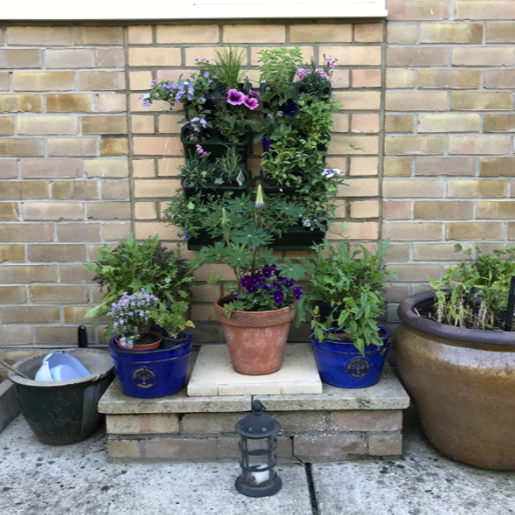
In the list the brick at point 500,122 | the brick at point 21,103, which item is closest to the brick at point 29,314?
the brick at point 21,103

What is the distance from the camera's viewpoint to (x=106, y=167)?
271 centimetres

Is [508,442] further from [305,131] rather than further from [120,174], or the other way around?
[120,174]

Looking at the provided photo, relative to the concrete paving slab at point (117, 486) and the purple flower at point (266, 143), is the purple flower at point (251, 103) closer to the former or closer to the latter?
the purple flower at point (266, 143)

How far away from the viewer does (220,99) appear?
98.7 inches

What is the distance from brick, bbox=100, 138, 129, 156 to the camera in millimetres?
2691

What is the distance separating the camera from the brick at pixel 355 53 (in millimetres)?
2613

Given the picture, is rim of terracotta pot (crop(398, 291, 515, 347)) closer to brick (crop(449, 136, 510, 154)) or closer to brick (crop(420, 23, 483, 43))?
brick (crop(449, 136, 510, 154))

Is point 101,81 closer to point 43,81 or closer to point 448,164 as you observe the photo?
point 43,81

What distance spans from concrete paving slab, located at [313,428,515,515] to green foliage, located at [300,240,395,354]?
502 mm

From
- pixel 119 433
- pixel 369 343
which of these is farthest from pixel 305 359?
pixel 119 433

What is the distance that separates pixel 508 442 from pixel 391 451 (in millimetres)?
457

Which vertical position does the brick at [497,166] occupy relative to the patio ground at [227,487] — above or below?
above

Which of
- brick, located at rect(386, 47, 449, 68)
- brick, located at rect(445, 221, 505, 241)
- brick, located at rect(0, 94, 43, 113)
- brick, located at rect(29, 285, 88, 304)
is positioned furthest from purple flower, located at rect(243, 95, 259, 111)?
brick, located at rect(29, 285, 88, 304)

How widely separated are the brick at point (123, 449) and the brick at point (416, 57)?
2029 millimetres
